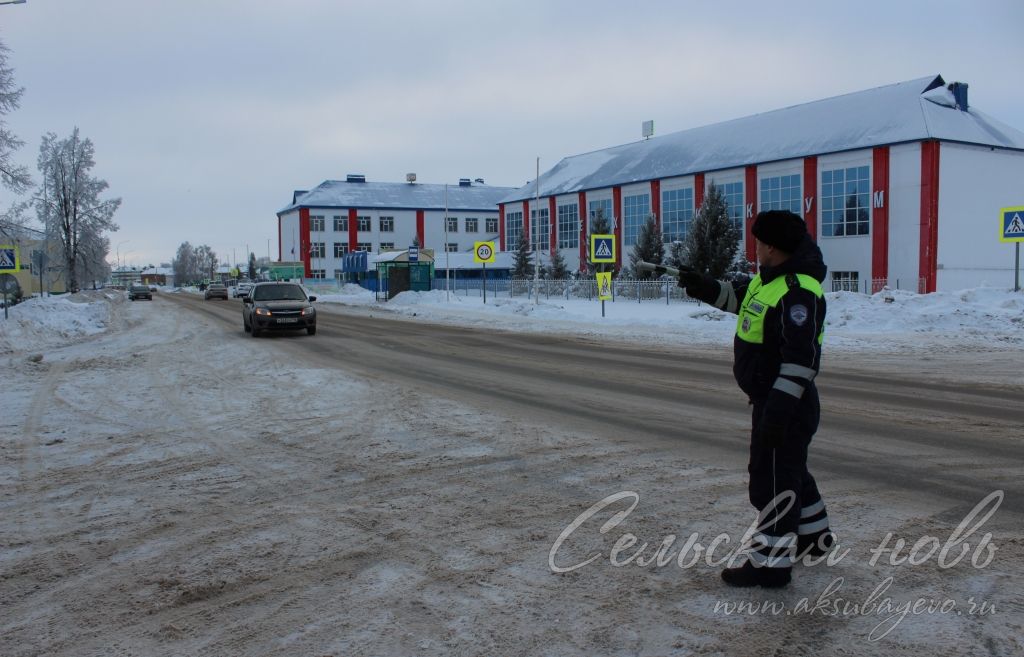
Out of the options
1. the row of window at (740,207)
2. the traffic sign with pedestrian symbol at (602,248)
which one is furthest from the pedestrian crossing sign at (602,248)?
the row of window at (740,207)

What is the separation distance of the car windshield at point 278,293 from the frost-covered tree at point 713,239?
2566 cm

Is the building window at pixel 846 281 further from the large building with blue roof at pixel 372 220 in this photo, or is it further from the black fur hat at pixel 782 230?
the large building with blue roof at pixel 372 220

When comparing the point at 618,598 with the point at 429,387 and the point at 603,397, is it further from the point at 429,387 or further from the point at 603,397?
the point at 429,387

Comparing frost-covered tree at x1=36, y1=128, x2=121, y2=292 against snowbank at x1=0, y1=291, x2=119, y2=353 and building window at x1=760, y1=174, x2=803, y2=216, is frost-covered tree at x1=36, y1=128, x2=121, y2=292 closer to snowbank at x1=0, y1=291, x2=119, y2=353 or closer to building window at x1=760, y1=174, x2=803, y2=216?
snowbank at x1=0, y1=291, x2=119, y2=353

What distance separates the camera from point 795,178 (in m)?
43.8

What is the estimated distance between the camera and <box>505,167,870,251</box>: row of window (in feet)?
134

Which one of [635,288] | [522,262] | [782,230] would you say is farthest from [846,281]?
[782,230]

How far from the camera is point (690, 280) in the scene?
449cm

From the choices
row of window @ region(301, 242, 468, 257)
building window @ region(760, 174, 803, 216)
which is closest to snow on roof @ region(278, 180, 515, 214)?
row of window @ region(301, 242, 468, 257)

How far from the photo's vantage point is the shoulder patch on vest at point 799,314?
12.2ft

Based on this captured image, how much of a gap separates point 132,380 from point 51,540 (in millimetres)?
8600

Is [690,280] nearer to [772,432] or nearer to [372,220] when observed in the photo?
[772,432]

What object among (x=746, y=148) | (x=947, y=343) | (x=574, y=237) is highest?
(x=746, y=148)

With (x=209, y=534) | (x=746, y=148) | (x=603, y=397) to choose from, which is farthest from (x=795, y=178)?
(x=209, y=534)
